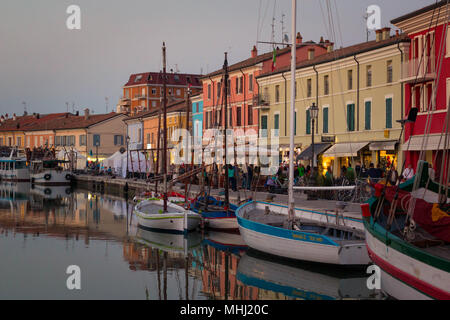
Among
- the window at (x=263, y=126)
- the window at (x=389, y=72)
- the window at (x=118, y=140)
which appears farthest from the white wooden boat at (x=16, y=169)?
the window at (x=389, y=72)

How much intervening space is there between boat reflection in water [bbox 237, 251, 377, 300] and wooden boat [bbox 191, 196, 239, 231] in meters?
7.37

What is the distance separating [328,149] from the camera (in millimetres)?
Result: 46938

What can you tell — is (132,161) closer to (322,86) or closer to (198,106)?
(198,106)

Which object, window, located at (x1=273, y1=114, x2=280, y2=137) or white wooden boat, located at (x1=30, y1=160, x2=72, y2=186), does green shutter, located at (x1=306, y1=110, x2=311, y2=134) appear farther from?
white wooden boat, located at (x1=30, y1=160, x2=72, y2=186)

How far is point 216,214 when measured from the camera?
31.7 metres

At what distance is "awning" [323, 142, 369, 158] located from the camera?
4334 centimetres

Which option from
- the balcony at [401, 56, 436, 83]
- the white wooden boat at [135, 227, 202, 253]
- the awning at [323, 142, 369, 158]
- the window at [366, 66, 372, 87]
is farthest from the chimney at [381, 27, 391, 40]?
the white wooden boat at [135, 227, 202, 253]

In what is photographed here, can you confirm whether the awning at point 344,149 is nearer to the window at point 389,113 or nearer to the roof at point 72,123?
the window at point 389,113

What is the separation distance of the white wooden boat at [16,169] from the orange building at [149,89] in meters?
41.5

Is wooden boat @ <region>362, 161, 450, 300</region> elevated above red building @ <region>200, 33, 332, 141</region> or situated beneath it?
situated beneath

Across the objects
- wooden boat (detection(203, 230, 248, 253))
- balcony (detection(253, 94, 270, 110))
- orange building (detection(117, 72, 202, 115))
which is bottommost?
wooden boat (detection(203, 230, 248, 253))

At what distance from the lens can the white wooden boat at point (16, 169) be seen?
90562mm

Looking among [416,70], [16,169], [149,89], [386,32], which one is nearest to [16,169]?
[16,169]
